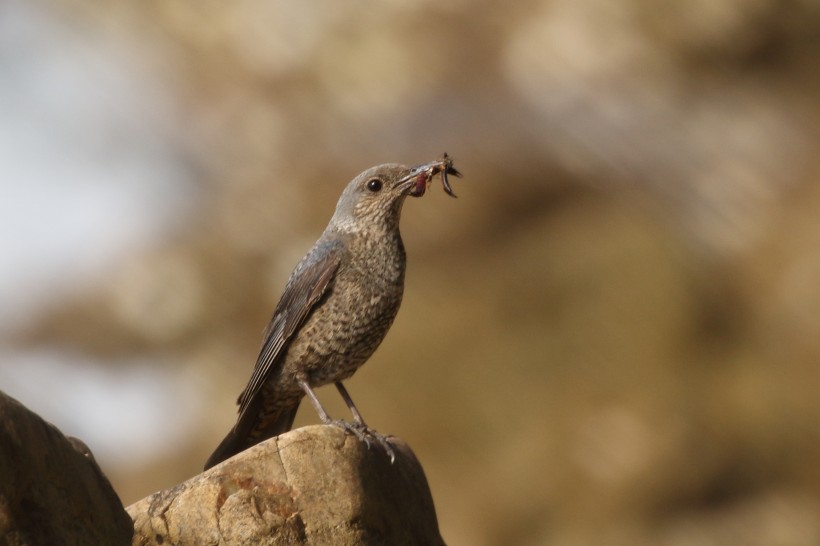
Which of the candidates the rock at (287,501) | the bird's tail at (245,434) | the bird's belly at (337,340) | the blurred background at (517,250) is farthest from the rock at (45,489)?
the blurred background at (517,250)

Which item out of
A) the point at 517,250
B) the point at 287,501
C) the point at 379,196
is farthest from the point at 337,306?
the point at 517,250

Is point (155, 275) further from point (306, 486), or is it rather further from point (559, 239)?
point (306, 486)

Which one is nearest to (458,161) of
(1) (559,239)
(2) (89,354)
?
(1) (559,239)

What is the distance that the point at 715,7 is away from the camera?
725 inches

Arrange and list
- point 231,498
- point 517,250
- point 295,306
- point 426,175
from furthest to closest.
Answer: point 517,250 < point 426,175 < point 295,306 < point 231,498

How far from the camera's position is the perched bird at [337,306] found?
7.57 meters

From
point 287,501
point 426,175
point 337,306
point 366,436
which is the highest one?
point 426,175

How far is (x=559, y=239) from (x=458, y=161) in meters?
1.80

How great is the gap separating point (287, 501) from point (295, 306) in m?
1.96

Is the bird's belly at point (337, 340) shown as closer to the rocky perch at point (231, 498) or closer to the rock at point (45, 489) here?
the rocky perch at point (231, 498)

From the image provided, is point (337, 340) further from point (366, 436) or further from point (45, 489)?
point (45, 489)

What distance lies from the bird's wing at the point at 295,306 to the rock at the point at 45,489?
2.24 meters

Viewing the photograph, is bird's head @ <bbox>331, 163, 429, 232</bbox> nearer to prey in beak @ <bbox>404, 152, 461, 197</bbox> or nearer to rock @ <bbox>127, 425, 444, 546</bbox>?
prey in beak @ <bbox>404, 152, 461, 197</bbox>

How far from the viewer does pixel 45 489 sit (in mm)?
5047
